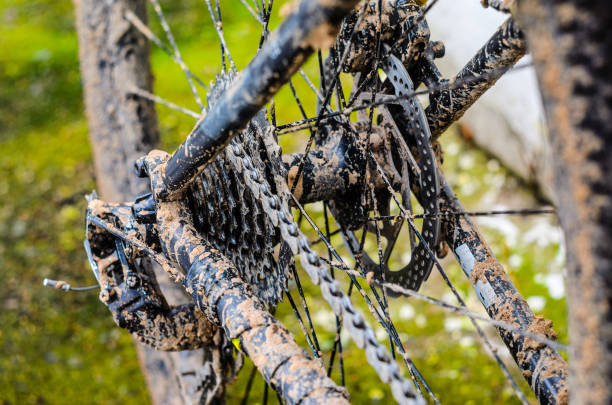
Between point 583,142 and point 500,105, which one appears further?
point 500,105

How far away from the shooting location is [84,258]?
3303 millimetres

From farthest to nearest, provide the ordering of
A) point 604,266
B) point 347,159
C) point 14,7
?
point 14,7
point 347,159
point 604,266

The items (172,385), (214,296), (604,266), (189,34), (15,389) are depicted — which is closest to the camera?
(604,266)

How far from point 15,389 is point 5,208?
1438 mm

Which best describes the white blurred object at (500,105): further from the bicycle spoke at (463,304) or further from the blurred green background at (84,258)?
the bicycle spoke at (463,304)

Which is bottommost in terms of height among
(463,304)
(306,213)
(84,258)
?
(463,304)

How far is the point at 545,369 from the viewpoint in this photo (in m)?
1.10

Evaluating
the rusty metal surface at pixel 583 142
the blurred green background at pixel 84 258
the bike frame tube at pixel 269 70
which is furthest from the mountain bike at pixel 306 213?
the blurred green background at pixel 84 258

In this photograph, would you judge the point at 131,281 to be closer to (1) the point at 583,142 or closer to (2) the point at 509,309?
(2) the point at 509,309

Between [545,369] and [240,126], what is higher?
[240,126]

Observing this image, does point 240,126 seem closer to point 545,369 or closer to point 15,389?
point 545,369

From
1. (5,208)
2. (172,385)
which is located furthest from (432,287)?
(5,208)

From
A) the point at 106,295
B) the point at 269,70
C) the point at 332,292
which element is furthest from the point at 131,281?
the point at 269,70

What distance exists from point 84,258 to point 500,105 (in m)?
2.39
